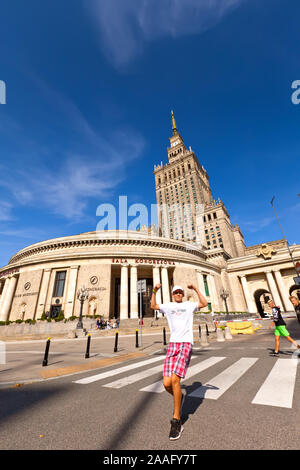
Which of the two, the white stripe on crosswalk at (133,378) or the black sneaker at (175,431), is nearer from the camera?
the black sneaker at (175,431)

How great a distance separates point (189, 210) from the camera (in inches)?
3391

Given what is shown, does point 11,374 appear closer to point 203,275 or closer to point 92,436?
point 92,436

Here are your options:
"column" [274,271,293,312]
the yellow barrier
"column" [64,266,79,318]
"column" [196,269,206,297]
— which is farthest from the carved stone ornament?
"column" [64,266,79,318]

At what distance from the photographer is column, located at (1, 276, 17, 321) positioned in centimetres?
3447

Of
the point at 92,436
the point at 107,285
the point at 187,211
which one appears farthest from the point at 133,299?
the point at 187,211

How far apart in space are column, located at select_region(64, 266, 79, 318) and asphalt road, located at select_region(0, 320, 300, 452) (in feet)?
92.1

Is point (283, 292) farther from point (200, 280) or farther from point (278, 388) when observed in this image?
point (278, 388)

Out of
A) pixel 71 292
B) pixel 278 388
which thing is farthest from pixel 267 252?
pixel 278 388

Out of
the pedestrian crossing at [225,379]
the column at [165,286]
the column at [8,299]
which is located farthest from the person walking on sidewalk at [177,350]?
the column at [8,299]

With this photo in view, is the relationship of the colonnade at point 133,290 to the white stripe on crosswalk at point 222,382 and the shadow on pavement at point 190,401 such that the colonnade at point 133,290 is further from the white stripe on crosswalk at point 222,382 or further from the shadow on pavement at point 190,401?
the shadow on pavement at point 190,401

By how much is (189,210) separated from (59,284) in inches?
2498

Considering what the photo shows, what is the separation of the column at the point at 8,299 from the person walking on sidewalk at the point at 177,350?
4122 centimetres

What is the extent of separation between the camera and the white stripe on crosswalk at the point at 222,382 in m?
3.97
